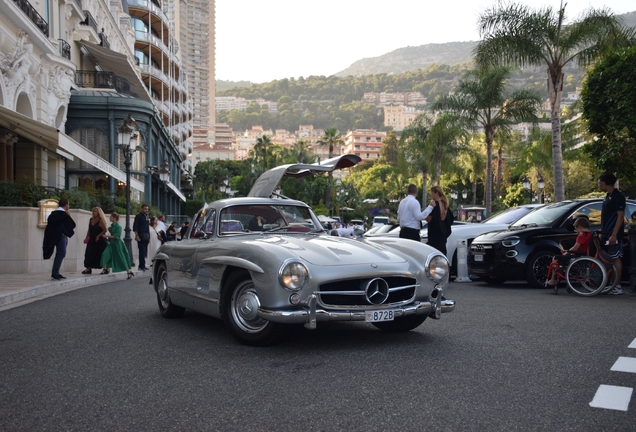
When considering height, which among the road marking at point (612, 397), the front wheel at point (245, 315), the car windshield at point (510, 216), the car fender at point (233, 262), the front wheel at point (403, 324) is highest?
the car windshield at point (510, 216)

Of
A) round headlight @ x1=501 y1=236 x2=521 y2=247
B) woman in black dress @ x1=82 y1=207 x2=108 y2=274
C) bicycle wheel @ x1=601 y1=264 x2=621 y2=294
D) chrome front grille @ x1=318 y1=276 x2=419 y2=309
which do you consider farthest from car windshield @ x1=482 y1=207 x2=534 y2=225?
chrome front grille @ x1=318 y1=276 x2=419 y2=309

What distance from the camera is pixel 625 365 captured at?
5.02m

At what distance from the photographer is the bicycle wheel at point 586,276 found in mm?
10234

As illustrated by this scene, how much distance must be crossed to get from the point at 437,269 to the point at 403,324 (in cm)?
74

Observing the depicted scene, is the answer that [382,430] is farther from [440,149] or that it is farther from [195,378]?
[440,149]

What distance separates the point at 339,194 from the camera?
91.9 metres

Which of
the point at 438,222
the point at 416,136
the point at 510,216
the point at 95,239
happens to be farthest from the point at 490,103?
the point at 95,239

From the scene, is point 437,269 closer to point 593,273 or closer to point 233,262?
point 233,262

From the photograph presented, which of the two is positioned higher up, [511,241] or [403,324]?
[511,241]

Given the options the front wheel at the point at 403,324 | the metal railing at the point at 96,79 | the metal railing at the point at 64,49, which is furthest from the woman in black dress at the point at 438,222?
the metal railing at the point at 96,79

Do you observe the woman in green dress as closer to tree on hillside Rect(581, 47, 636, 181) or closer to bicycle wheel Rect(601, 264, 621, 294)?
bicycle wheel Rect(601, 264, 621, 294)

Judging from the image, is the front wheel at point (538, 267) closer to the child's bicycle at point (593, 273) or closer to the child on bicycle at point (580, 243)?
the child on bicycle at point (580, 243)

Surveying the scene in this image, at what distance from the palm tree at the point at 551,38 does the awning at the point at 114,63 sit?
18.2 meters

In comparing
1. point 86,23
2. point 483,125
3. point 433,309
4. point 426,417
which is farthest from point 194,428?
point 483,125
